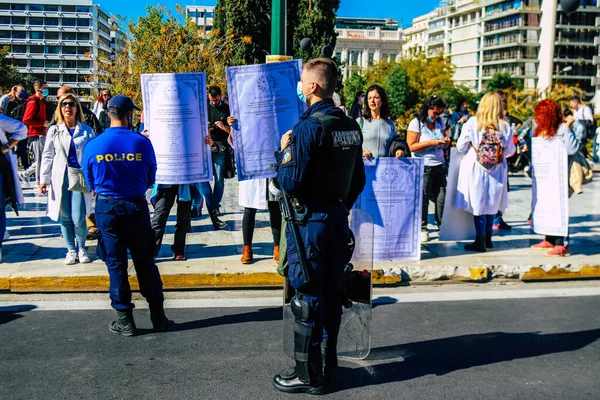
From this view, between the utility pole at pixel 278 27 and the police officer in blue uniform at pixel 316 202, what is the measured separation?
4.47 meters

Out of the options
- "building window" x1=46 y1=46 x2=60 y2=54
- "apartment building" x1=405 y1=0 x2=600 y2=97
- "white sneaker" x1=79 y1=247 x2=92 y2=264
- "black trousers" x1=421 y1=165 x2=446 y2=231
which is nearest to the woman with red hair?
"black trousers" x1=421 y1=165 x2=446 y2=231

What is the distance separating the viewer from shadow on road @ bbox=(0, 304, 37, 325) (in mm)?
5621

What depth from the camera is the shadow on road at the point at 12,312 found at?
5621 millimetres

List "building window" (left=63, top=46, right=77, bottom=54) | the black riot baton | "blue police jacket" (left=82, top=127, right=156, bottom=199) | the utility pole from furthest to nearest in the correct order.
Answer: "building window" (left=63, top=46, right=77, bottom=54) → the utility pole → "blue police jacket" (left=82, top=127, right=156, bottom=199) → the black riot baton

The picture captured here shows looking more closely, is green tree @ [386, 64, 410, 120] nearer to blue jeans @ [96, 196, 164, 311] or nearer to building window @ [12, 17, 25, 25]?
blue jeans @ [96, 196, 164, 311]

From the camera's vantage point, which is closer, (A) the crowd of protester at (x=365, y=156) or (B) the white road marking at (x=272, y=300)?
(B) the white road marking at (x=272, y=300)

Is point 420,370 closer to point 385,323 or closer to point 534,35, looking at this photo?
point 385,323

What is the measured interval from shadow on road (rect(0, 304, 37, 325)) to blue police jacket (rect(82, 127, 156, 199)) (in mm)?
1408

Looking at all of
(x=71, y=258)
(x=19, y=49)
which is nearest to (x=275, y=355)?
(x=71, y=258)

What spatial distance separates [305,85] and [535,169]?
473cm

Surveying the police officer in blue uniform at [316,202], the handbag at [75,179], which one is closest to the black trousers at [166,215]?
the handbag at [75,179]

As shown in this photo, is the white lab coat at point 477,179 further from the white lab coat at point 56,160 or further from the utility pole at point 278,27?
the white lab coat at point 56,160

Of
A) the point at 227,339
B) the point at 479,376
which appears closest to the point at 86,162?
the point at 227,339

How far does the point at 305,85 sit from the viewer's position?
4160 mm
